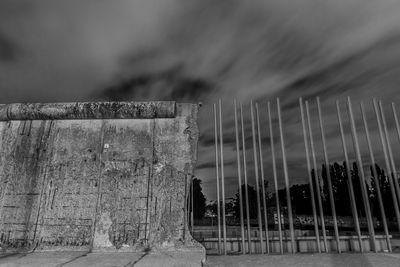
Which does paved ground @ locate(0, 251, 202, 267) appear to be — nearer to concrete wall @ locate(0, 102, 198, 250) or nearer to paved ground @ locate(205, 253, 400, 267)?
concrete wall @ locate(0, 102, 198, 250)

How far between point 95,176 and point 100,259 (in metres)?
0.93

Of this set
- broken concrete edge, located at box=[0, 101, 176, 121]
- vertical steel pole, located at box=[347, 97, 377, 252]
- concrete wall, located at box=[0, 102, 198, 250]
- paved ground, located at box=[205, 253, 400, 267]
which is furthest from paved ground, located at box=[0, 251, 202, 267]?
vertical steel pole, located at box=[347, 97, 377, 252]

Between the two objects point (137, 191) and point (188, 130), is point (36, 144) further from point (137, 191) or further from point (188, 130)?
point (188, 130)

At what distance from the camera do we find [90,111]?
10.4ft

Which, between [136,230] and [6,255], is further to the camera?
[136,230]

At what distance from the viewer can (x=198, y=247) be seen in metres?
2.74

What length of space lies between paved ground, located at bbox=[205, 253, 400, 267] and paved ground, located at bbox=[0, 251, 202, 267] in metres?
0.38

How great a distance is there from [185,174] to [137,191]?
544 millimetres

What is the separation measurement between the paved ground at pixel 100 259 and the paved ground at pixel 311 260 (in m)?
0.38

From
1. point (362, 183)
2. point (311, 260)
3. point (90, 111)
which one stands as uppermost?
point (90, 111)

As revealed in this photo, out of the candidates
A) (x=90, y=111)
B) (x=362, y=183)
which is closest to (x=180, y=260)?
(x=90, y=111)

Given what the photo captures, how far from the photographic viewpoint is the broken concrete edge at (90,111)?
3135 mm

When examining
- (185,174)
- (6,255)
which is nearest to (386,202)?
(185,174)

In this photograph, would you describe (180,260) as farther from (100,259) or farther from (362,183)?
(362,183)
